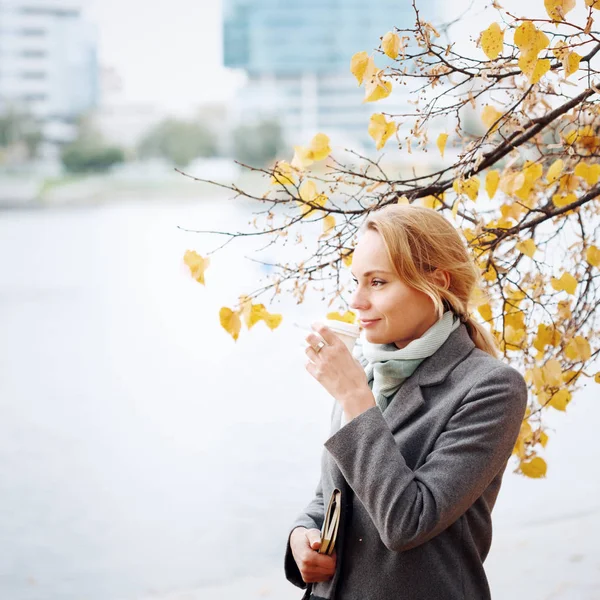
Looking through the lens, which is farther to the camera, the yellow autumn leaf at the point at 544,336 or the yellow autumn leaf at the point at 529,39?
the yellow autumn leaf at the point at 544,336

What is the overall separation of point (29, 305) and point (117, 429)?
144 centimetres

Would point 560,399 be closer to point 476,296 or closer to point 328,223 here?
point 476,296

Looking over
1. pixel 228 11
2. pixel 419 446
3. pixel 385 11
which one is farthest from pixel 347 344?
pixel 228 11

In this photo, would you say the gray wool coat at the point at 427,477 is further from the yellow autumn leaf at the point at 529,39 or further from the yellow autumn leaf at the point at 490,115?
the yellow autumn leaf at the point at 490,115

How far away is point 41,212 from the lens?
4.96 meters

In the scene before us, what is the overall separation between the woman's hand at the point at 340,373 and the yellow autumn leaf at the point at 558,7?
583mm

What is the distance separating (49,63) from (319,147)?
3.27 metres

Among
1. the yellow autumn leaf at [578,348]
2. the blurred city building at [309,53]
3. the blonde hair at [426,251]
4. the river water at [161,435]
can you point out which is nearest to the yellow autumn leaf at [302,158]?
the blonde hair at [426,251]

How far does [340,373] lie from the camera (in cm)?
106

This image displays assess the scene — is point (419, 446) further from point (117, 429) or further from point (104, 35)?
point (104, 35)

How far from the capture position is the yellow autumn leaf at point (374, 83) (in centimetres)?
133

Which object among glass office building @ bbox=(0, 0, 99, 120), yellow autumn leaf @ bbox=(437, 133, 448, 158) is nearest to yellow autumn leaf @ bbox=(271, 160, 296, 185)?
yellow autumn leaf @ bbox=(437, 133, 448, 158)

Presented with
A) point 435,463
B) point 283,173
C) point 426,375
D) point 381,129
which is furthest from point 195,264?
point 435,463

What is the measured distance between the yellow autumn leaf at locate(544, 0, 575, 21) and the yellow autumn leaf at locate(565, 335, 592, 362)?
22.0 inches
